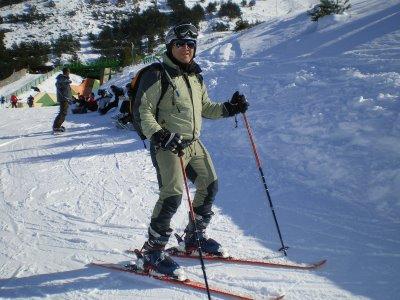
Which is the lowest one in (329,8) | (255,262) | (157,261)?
(255,262)

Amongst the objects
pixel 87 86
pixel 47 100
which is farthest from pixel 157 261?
pixel 87 86

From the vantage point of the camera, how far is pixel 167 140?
10.6ft

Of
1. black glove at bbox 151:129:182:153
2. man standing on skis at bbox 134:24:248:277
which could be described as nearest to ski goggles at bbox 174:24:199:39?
man standing on skis at bbox 134:24:248:277

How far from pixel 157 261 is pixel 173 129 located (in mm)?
1276

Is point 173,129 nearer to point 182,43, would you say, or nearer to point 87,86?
point 182,43

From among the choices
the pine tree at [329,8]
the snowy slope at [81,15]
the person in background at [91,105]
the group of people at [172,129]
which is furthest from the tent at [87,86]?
the snowy slope at [81,15]

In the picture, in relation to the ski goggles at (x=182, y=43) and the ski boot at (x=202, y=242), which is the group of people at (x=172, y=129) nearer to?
the ski goggles at (x=182, y=43)

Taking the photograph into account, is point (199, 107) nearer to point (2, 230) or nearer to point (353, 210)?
point (353, 210)

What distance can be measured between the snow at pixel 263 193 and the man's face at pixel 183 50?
204 centimetres

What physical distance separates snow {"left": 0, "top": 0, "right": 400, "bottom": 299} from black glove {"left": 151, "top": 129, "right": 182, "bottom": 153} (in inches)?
51.7

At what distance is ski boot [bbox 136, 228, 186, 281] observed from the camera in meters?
3.68

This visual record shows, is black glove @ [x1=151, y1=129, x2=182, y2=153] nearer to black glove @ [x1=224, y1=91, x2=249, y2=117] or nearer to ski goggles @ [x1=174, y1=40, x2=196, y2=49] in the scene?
ski goggles @ [x1=174, y1=40, x2=196, y2=49]

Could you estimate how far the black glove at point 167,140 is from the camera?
10.6ft

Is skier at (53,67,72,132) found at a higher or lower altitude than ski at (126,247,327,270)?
higher
